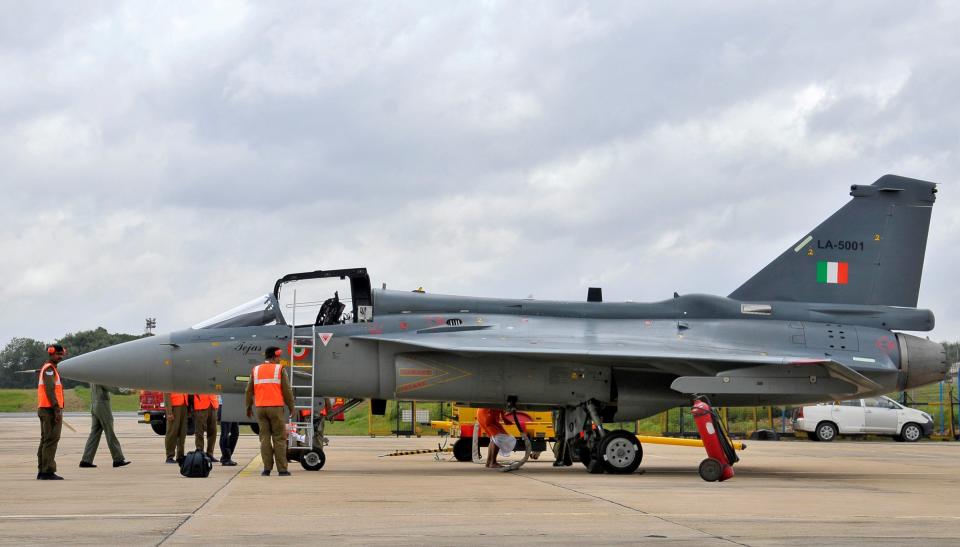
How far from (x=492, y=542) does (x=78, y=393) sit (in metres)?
77.9

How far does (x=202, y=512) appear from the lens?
941cm

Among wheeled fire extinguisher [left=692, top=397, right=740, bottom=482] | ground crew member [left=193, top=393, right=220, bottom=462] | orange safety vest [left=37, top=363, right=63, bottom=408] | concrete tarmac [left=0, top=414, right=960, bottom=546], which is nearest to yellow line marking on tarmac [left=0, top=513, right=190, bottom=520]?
concrete tarmac [left=0, top=414, right=960, bottom=546]

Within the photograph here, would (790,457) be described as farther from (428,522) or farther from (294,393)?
(428,522)

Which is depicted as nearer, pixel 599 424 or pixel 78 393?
pixel 599 424

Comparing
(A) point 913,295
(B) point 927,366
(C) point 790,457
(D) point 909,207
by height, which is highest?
(D) point 909,207

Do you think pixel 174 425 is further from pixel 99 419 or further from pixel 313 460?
pixel 313 460

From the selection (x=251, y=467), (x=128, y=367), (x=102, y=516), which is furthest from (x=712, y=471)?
(x=128, y=367)

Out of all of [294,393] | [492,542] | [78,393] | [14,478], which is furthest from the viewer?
[78,393]

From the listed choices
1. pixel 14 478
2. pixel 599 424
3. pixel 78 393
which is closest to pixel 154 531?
pixel 14 478

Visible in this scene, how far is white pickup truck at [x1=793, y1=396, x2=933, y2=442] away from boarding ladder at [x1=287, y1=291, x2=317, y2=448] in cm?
2081

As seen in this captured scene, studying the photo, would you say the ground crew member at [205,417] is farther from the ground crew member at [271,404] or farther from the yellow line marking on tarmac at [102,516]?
the yellow line marking on tarmac at [102,516]

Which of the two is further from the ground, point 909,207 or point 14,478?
point 909,207

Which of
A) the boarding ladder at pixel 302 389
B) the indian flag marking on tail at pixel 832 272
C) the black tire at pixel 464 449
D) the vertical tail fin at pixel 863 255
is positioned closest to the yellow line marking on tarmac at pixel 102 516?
the boarding ladder at pixel 302 389

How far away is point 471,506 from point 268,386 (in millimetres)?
5421
